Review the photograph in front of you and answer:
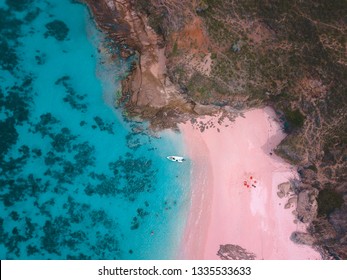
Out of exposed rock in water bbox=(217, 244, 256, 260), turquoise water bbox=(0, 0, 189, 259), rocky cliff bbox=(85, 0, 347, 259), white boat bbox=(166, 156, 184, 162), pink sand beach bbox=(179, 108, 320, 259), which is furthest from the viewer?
white boat bbox=(166, 156, 184, 162)

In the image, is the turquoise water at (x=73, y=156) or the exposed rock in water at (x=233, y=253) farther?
the exposed rock in water at (x=233, y=253)

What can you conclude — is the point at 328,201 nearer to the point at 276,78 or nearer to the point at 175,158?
the point at 276,78

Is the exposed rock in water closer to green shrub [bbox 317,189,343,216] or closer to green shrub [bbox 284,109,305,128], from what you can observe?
green shrub [bbox 317,189,343,216]

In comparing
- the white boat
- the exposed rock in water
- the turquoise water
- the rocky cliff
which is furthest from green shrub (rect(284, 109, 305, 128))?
the exposed rock in water

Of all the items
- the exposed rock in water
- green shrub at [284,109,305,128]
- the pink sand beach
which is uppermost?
green shrub at [284,109,305,128]

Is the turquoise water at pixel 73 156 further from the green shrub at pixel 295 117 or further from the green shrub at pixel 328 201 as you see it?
the green shrub at pixel 328 201

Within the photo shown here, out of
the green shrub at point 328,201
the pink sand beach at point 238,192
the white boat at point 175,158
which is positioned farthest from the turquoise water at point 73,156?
the green shrub at point 328,201

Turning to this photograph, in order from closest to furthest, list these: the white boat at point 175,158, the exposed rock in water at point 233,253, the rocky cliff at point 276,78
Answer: the rocky cliff at point 276,78 → the exposed rock in water at point 233,253 → the white boat at point 175,158
